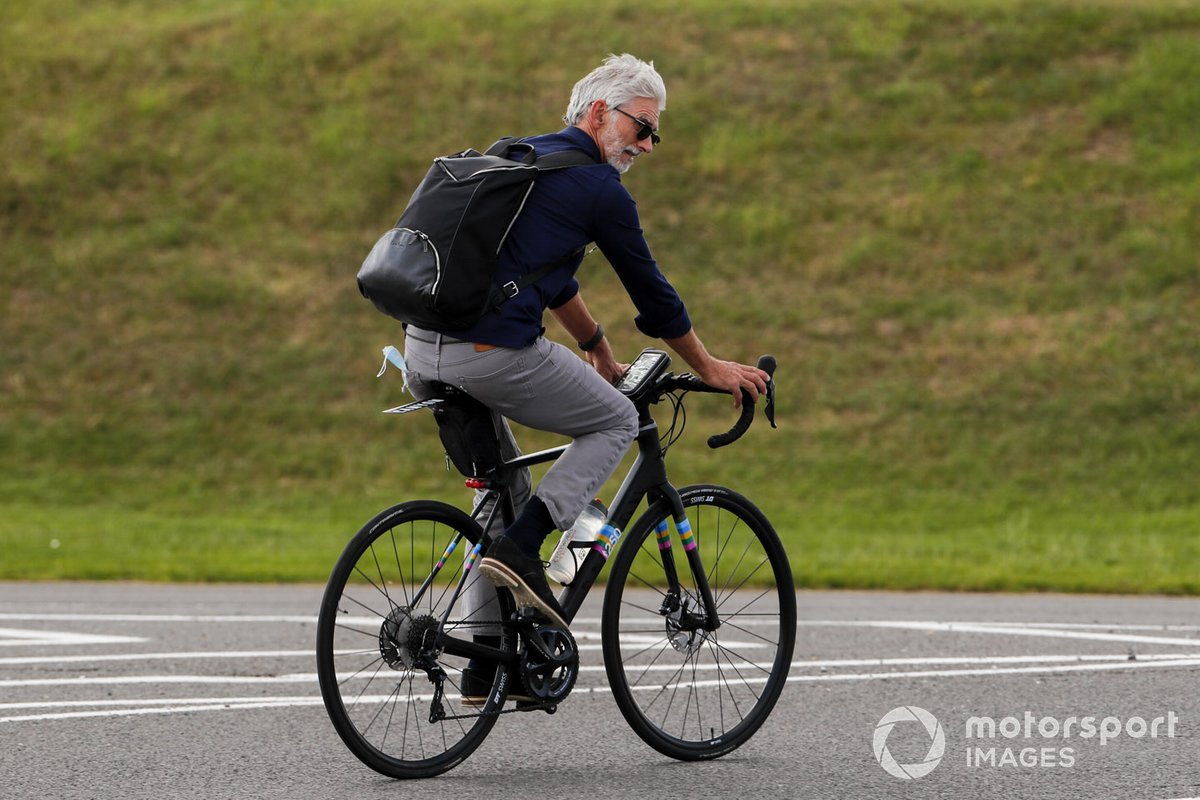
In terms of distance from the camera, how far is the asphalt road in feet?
16.5

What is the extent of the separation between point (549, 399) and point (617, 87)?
3.26 feet

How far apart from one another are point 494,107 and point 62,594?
16744 millimetres

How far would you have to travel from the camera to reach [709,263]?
22.2 metres

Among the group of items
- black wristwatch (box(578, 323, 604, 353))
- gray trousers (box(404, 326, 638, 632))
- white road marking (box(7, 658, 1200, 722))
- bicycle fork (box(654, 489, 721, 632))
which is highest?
black wristwatch (box(578, 323, 604, 353))

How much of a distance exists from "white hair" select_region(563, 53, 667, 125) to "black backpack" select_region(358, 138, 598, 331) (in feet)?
1.11

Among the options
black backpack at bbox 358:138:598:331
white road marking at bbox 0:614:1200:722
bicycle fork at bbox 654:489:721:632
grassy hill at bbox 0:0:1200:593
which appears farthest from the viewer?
grassy hill at bbox 0:0:1200:593

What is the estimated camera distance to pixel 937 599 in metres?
10.6

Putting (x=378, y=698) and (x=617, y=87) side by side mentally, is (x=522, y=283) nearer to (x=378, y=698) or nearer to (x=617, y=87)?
(x=617, y=87)

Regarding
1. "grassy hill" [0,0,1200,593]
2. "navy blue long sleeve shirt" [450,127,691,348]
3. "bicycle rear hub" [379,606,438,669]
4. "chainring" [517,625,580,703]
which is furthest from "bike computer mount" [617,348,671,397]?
"grassy hill" [0,0,1200,593]

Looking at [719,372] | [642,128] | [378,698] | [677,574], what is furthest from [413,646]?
[642,128]

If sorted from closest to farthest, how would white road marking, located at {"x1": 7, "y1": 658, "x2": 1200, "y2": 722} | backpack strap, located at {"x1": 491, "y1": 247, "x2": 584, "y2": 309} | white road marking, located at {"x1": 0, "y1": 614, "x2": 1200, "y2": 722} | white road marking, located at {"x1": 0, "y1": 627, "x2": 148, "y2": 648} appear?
backpack strap, located at {"x1": 491, "y1": 247, "x2": 584, "y2": 309} → white road marking, located at {"x1": 7, "y1": 658, "x2": 1200, "y2": 722} → white road marking, located at {"x1": 0, "y1": 614, "x2": 1200, "y2": 722} → white road marking, located at {"x1": 0, "y1": 627, "x2": 148, "y2": 648}

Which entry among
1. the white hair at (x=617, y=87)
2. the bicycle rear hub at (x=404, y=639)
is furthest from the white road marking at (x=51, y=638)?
the white hair at (x=617, y=87)

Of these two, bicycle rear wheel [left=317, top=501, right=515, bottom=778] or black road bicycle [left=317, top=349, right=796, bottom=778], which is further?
black road bicycle [left=317, top=349, right=796, bottom=778]

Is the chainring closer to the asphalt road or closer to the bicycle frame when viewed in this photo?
the bicycle frame
